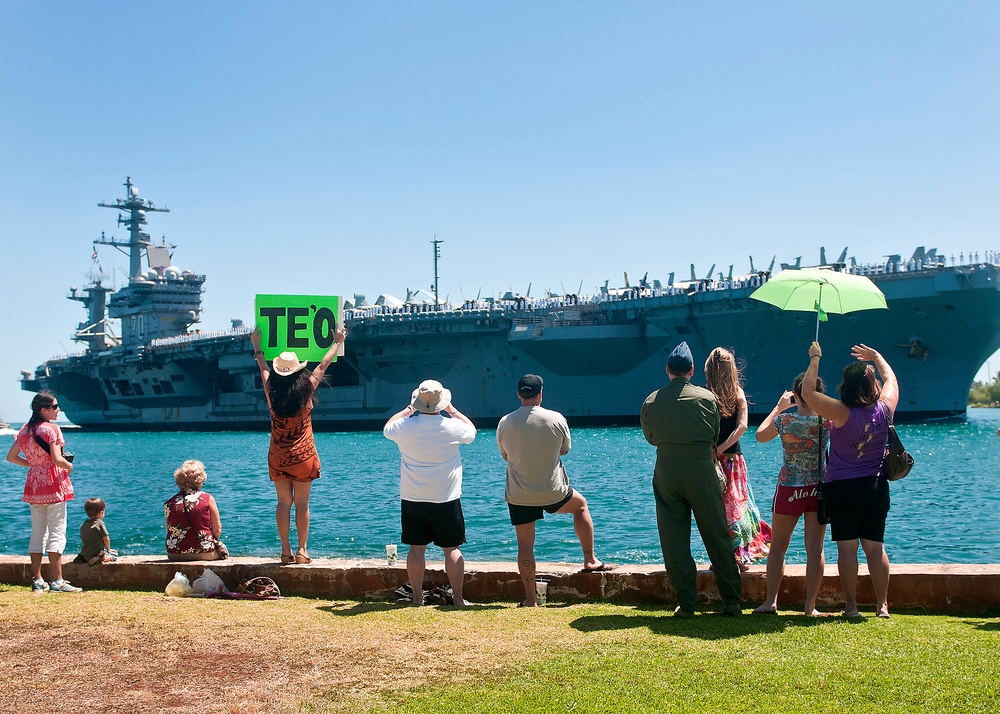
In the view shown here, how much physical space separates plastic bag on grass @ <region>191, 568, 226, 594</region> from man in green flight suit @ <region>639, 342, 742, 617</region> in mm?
2712

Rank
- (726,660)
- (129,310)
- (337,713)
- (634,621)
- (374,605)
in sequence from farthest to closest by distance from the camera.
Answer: (129,310)
(374,605)
(634,621)
(726,660)
(337,713)

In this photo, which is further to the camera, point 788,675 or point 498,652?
point 498,652

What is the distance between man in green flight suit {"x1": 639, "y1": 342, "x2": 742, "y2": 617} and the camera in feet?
14.6

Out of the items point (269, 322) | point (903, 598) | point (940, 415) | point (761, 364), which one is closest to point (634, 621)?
point (903, 598)

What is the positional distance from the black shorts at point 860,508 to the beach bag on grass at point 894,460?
0.07m

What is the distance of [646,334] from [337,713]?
108ft

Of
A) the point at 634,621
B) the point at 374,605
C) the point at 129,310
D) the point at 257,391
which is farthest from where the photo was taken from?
the point at 129,310

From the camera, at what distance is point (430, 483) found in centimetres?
491

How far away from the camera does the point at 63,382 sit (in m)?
57.0

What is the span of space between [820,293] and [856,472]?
38.1 inches

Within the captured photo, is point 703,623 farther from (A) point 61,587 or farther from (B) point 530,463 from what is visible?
(A) point 61,587

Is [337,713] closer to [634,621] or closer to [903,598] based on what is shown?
[634,621]

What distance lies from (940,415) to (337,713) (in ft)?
116

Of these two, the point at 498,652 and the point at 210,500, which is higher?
the point at 210,500
